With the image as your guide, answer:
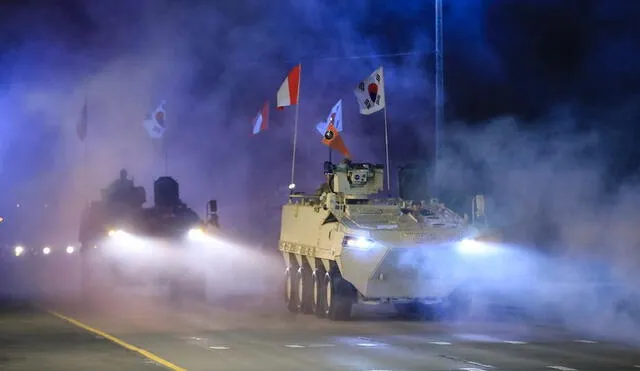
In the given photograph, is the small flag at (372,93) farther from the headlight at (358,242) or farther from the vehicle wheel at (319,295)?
the headlight at (358,242)

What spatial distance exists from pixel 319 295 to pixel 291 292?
5.79 feet

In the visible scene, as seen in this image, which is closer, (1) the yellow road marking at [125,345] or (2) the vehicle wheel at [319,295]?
(1) the yellow road marking at [125,345]

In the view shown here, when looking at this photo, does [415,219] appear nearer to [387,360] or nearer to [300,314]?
[300,314]

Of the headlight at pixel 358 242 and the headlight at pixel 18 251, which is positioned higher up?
the headlight at pixel 18 251

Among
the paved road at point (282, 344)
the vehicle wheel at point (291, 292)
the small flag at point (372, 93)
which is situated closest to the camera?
the paved road at point (282, 344)

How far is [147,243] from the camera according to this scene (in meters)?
30.1

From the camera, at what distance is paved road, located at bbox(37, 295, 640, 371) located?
578 inches

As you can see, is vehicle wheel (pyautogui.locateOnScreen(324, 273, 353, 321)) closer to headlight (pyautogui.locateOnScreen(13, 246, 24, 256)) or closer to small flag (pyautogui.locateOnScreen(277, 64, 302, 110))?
small flag (pyautogui.locateOnScreen(277, 64, 302, 110))

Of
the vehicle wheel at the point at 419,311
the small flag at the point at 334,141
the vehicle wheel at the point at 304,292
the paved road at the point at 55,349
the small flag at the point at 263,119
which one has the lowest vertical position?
the paved road at the point at 55,349

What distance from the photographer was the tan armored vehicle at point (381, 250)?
67.3ft

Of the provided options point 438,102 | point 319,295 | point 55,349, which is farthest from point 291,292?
point 55,349

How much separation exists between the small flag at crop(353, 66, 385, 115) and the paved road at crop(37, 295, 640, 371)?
582cm

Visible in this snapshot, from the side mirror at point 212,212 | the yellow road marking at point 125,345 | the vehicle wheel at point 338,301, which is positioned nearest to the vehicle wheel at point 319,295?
the vehicle wheel at point 338,301

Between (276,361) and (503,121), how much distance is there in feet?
42.4
